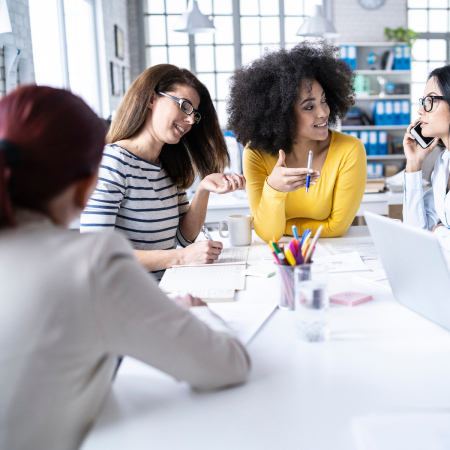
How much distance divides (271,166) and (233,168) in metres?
0.94

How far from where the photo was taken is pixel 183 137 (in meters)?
1.84

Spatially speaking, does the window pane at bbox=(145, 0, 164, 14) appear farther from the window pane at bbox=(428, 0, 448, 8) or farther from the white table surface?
the white table surface

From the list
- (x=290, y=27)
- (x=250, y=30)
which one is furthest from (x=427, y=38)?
(x=250, y=30)

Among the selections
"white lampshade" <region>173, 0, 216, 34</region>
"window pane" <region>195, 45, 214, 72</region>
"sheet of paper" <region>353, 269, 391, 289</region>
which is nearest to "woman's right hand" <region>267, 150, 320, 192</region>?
"sheet of paper" <region>353, 269, 391, 289</region>

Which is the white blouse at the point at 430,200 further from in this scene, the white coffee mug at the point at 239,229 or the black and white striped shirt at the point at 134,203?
the black and white striped shirt at the point at 134,203

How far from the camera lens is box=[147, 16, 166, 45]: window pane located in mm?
6555

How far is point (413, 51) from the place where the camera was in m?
6.49

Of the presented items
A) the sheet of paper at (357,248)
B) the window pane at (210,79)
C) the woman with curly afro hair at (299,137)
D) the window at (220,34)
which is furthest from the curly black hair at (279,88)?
the window pane at (210,79)

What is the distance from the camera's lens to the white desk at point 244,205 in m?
2.41

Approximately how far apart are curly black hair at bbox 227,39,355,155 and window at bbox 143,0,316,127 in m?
4.61

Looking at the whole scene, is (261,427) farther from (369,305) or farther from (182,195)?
(182,195)

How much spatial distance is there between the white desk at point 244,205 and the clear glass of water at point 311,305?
60.4 inches

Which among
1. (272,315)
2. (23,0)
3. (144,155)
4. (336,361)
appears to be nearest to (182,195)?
(144,155)

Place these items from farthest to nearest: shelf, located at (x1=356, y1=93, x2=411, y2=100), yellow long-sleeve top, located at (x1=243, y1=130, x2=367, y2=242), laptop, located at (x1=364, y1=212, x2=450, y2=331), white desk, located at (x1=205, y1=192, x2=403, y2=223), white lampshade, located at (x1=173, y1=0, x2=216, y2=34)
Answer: shelf, located at (x1=356, y1=93, x2=411, y2=100) → white lampshade, located at (x1=173, y1=0, x2=216, y2=34) → white desk, located at (x1=205, y1=192, x2=403, y2=223) → yellow long-sleeve top, located at (x1=243, y1=130, x2=367, y2=242) → laptop, located at (x1=364, y1=212, x2=450, y2=331)
